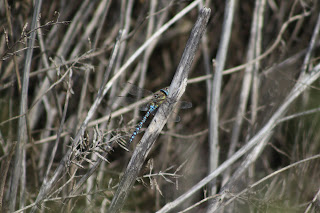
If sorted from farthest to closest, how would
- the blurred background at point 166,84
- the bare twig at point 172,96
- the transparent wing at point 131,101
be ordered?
the blurred background at point 166,84
the transparent wing at point 131,101
the bare twig at point 172,96

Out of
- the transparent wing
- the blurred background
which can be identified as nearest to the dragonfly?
the transparent wing

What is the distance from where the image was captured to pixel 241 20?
8.64ft

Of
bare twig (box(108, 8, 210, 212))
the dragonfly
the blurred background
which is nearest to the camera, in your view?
bare twig (box(108, 8, 210, 212))

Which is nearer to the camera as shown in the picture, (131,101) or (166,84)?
(131,101)

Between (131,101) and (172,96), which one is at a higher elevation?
(172,96)

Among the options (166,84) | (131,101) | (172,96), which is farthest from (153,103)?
(166,84)

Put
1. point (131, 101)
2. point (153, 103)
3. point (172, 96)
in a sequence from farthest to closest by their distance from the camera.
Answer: point (131, 101), point (153, 103), point (172, 96)

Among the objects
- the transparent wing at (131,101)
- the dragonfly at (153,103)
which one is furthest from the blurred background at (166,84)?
the dragonfly at (153,103)

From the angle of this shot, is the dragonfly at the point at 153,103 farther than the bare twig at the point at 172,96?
Yes

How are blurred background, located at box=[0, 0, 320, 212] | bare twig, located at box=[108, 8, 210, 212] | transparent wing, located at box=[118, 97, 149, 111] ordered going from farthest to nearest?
1. blurred background, located at box=[0, 0, 320, 212]
2. transparent wing, located at box=[118, 97, 149, 111]
3. bare twig, located at box=[108, 8, 210, 212]

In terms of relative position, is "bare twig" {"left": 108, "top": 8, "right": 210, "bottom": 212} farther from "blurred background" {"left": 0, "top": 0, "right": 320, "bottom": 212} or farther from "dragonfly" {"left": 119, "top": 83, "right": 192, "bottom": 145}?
"blurred background" {"left": 0, "top": 0, "right": 320, "bottom": 212}

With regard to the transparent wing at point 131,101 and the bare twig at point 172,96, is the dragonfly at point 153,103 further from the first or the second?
the bare twig at point 172,96

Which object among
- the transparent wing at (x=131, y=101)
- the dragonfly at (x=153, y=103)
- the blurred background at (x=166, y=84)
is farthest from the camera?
the blurred background at (x=166, y=84)

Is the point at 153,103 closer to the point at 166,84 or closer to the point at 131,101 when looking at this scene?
the point at 131,101
